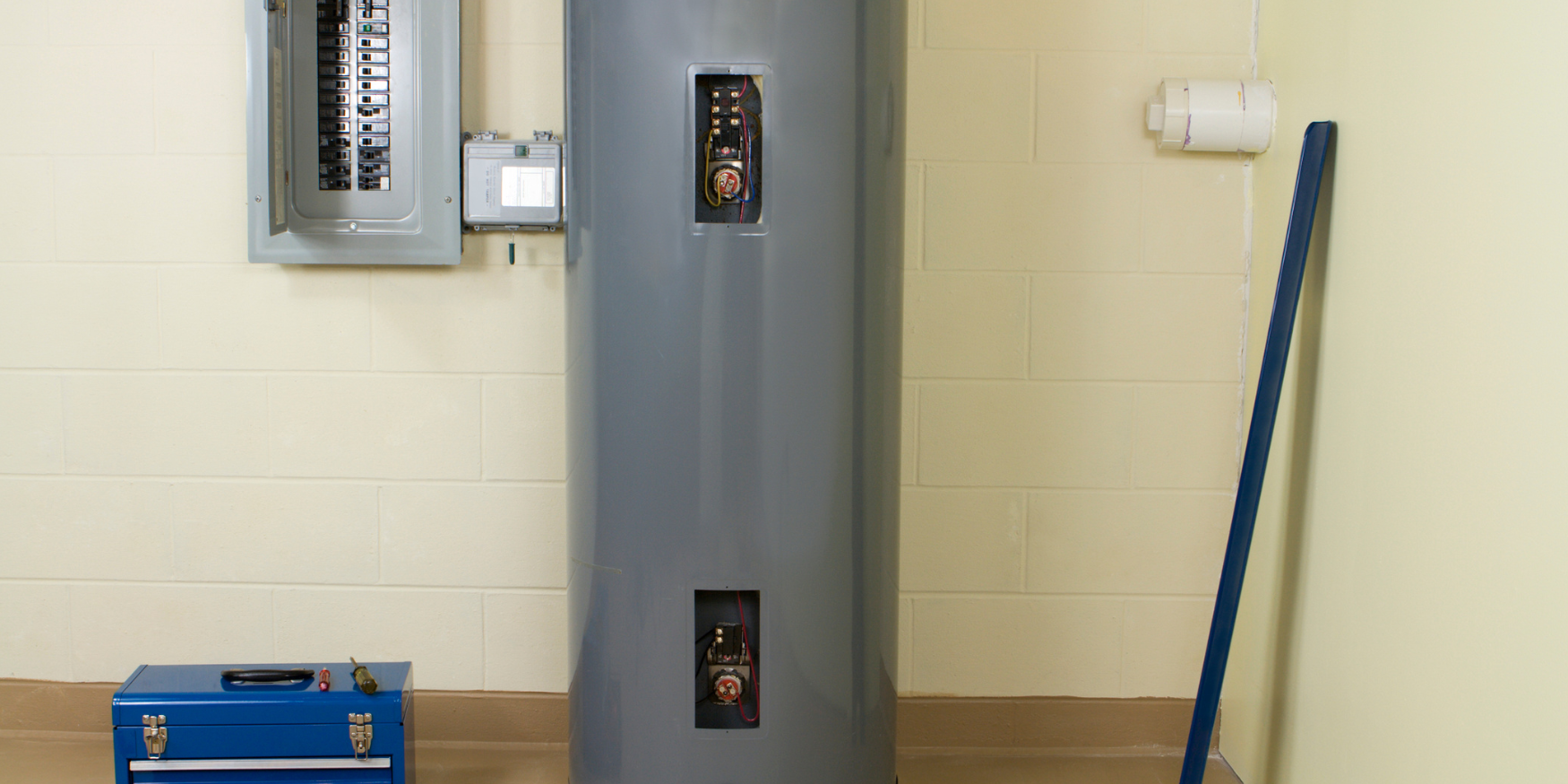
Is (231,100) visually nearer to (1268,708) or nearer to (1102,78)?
(1102,78)

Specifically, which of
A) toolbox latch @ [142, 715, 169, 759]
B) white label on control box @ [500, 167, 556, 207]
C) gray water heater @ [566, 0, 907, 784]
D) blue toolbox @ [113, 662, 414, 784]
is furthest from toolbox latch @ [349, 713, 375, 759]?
white label on control box @ [500, 167, 556, 207]

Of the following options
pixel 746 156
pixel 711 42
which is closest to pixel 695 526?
pixel 746 156

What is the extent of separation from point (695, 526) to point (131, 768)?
1.18 m

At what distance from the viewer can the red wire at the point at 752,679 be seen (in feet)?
5.14

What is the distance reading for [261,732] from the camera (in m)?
1.77

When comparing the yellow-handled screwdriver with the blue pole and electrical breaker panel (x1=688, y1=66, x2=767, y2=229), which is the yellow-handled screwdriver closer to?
electrical breaker panel (x1=688, y1=66, x2=767, y2=229)

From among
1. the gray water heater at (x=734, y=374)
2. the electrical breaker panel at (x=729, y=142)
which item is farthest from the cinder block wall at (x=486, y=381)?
the electrical breaker panel at (x=729, y=142)

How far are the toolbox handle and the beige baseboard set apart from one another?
0.37 m

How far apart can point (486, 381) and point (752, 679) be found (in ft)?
3.03

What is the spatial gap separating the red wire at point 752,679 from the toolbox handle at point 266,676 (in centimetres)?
89

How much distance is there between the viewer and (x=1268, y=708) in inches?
76.5

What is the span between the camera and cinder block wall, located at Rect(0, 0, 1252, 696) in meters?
2.04

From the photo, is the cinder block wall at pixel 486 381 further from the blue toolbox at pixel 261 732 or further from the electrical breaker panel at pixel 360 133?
the blue toolbox at pixel 261 732

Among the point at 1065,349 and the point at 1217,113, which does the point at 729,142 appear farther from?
the point at 1217,113
